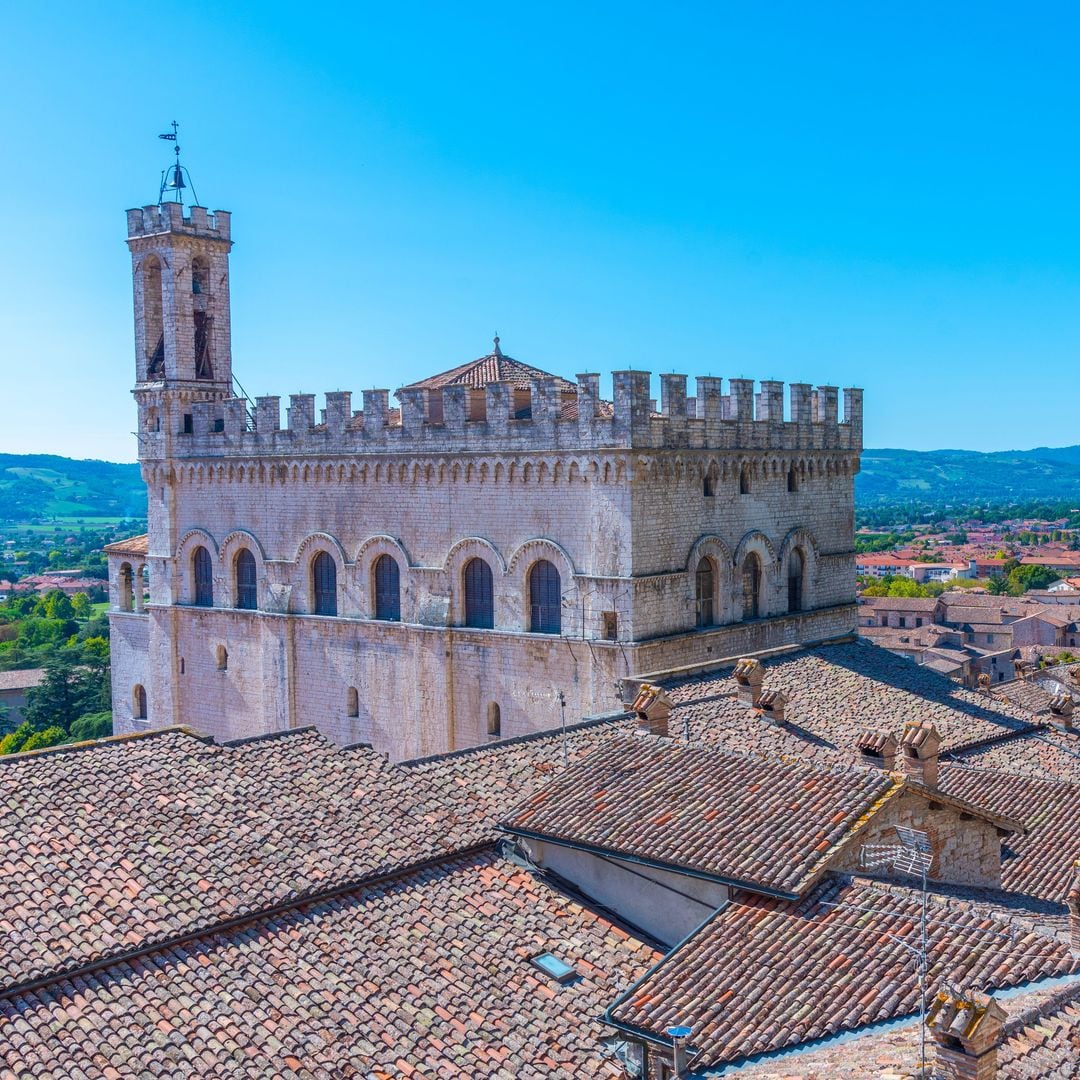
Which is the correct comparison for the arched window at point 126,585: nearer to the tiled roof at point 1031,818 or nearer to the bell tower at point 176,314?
the bell tower at point 176,314

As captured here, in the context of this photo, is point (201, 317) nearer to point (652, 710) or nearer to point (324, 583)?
point (324, 583)

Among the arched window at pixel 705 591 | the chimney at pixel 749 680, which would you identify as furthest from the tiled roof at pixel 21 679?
the chimney at pixel 749 680

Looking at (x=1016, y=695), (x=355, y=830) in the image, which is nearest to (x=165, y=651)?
(x=355, y=830)

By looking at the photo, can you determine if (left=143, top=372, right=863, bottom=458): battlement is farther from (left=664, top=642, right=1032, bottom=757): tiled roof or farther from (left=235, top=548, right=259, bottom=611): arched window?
(left=664, top=642, right=1032, bottom=757): tiled roof

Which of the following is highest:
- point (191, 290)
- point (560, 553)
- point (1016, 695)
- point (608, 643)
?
point (191, 290)

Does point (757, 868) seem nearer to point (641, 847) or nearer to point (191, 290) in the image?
point (641, 847)

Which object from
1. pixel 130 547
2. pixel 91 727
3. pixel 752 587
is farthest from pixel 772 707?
pixel 91 727
